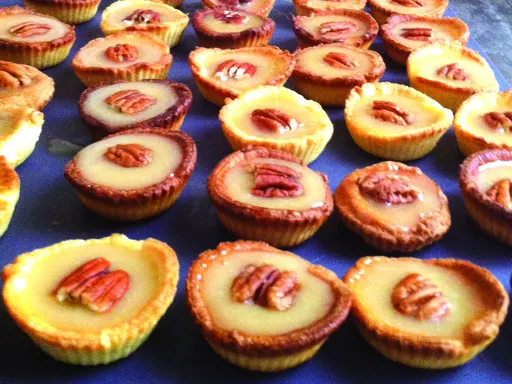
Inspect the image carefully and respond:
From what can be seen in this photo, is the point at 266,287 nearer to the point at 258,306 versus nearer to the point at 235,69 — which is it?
the point at 258,306

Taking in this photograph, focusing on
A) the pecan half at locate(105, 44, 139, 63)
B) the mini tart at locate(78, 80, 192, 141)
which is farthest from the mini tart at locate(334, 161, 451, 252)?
the pecan half at locate(105, 44, 139, 63)

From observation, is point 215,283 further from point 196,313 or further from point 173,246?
point 173,246

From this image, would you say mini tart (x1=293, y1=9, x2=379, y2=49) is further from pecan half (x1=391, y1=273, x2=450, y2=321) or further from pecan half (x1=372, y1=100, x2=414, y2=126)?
pecan half (x1=391, y1=273, x2=450, y2=321)

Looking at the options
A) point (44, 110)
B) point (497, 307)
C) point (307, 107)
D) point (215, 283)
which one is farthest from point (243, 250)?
point (44, 110)

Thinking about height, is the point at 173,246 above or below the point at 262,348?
below

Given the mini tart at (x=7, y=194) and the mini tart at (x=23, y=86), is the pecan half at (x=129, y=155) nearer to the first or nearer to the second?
the mini tart at (x=7, y=194)

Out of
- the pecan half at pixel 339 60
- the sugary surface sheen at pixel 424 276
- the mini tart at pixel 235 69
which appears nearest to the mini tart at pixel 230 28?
the mini tart at pixel 235 69

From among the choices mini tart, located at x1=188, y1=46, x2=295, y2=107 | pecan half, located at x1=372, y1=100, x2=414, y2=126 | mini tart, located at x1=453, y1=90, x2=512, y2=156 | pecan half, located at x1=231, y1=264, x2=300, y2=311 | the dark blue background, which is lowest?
the dark blue background
